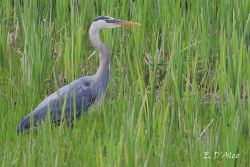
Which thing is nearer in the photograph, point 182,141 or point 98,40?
point 182,141

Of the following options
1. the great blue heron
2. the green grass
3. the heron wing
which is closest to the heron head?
the great blue heron

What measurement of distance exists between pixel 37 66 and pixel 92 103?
0.41 meters

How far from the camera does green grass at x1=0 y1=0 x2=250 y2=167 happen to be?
369 cm

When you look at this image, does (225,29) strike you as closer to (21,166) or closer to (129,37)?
(129,37)

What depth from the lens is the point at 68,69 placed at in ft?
17.3

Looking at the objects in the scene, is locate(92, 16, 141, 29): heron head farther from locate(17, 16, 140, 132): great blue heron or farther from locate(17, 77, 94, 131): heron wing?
locate(17, 77, 94, 131): heron wing

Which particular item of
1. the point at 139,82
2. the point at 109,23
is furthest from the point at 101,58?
the point at 139,82

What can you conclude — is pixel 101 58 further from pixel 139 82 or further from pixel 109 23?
pixel 139 82

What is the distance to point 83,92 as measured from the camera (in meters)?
5.12

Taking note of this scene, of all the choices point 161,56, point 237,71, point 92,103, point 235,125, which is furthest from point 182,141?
point 161,56

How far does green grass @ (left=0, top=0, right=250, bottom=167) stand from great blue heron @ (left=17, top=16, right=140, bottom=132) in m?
0.09

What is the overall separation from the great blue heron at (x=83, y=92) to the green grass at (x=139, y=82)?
90mm

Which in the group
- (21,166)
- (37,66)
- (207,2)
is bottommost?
(21,166)

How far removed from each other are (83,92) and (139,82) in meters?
0.92
